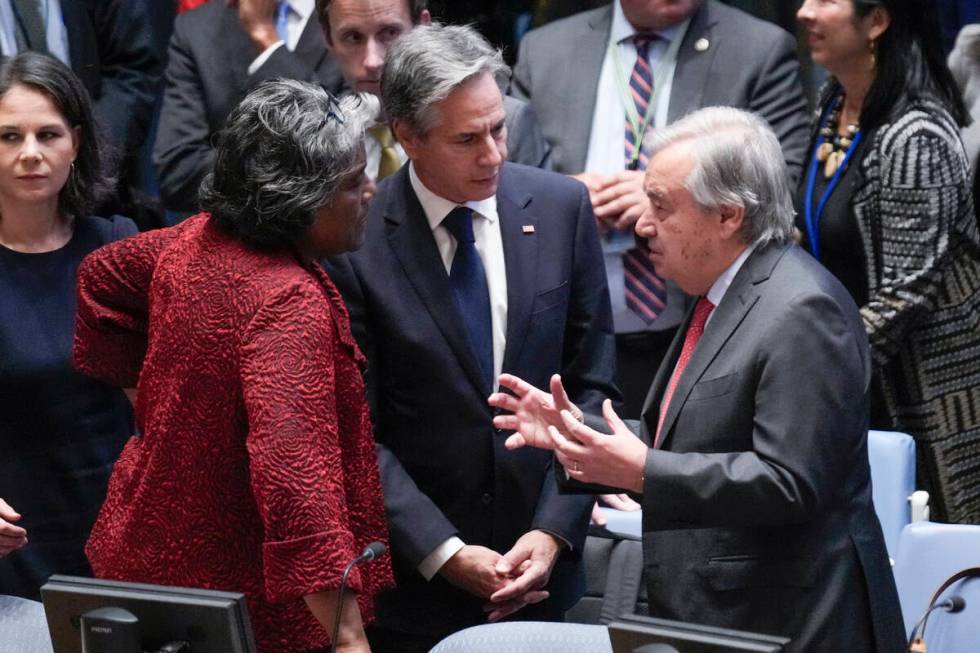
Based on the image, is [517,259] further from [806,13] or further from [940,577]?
[806,13]

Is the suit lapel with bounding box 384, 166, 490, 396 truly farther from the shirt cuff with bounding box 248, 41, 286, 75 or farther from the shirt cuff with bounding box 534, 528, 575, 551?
the shirt cuff with bounding box 248, 41, 286, 75

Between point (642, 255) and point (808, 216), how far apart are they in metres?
0.41

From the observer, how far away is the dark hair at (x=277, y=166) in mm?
2248

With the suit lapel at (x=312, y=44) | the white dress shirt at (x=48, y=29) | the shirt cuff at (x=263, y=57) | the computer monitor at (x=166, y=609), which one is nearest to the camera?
the computer monitor at (x=166, y=609)

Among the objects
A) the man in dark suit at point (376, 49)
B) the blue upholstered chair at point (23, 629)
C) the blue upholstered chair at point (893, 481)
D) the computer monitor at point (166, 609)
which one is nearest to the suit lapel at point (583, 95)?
the man in dark suit at point (376, 49)

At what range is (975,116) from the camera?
12.3 feet

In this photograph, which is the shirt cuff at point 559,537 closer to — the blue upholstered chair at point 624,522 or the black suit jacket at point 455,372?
the black suit jacket at point 455,372

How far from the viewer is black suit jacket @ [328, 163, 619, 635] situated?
2742mm

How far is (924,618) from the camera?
2227mm

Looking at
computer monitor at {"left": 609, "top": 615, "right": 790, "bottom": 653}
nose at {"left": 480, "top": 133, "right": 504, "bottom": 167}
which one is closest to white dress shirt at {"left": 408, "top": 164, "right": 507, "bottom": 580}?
nose at {"left": 480, "top": 133, "right": 504, "bottom": 167}

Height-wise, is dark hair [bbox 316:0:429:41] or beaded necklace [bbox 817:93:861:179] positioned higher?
dark hair [bbox 316:0:429:41]

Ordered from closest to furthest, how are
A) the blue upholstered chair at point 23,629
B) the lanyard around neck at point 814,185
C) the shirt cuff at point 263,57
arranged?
the blue upholstered chair at point 23,629, the lanyard around neck at point 814,185, the shirt cuff at point 263,57

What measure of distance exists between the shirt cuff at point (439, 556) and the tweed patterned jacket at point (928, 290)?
118cm

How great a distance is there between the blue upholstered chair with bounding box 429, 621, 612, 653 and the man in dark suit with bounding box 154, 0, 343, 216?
65.4 inches
